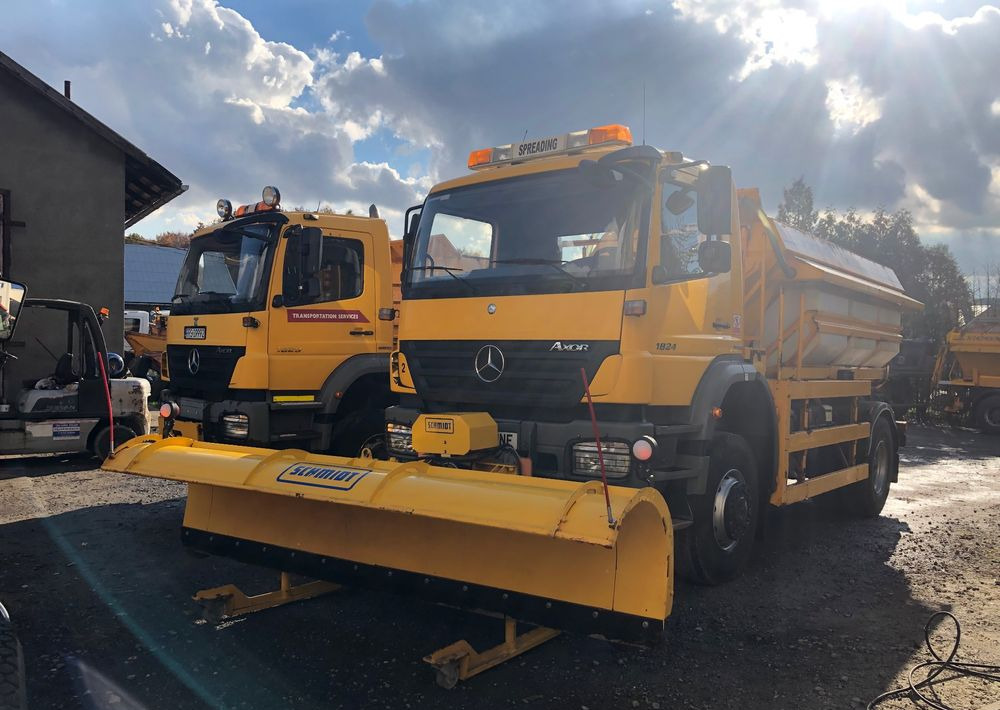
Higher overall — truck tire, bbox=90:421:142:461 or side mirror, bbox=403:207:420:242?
side mirror, bbox=403:207:420:242

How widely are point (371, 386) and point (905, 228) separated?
113ft

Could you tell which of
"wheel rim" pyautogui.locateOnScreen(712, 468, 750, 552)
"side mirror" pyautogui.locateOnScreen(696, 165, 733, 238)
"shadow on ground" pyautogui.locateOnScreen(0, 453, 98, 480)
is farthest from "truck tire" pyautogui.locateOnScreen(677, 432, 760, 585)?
"shadow on ground" pyautogui.locateOnScreen(0, 453, 98, 480)

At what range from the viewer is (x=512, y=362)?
184 inches

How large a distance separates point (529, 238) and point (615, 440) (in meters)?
1.47

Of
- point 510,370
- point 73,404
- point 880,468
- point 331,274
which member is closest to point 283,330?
point 331,274

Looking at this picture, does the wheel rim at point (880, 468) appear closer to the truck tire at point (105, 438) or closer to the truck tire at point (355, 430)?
the truck tire at point (355, 430)

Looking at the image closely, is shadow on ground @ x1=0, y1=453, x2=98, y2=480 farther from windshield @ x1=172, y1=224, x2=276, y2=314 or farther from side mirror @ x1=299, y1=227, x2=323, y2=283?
side mirror @ x1=299, y1=227, x2=323, y2=283

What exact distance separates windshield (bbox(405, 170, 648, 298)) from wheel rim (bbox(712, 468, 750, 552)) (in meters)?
1.65

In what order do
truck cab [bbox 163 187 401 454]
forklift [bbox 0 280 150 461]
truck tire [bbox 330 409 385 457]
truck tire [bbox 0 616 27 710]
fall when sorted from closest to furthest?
truck tire [bbox 0 616 27 710], truck cab [bbox 163 187 401 454], truck tire [bbox 330 409 385 457], forklift [bbox 0 280 150 461]

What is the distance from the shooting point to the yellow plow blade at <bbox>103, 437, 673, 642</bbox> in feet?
11.1

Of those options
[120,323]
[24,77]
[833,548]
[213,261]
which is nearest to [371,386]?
[213,261]

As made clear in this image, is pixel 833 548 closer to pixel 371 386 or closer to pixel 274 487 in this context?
pixel 371 386

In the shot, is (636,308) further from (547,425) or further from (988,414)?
(988,414)

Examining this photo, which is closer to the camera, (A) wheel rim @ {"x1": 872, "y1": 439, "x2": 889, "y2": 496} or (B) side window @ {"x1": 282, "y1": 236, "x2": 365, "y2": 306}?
(B) side window @ {"x1": 282, "y1": 236, "x2": 365, "y2": 306}
